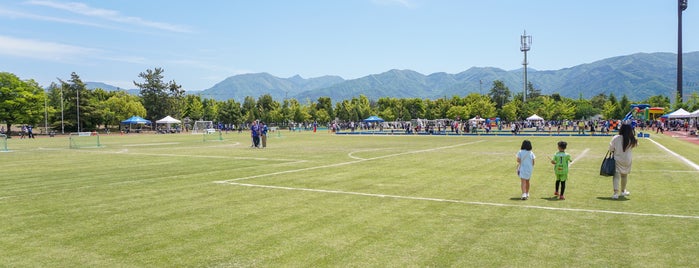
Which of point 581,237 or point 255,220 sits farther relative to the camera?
point 255,220

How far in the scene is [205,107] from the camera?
12700cm

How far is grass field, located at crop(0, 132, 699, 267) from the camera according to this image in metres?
6.23

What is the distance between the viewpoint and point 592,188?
40.0 ft

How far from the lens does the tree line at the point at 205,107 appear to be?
77.1 metres

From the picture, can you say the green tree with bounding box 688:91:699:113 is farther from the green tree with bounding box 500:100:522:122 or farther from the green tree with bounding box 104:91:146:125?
the green tree with bounding box 104:91:146:125

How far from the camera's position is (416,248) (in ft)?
21.7

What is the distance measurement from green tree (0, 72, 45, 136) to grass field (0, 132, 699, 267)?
72174mm

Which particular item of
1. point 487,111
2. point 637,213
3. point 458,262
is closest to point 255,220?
point 458,262

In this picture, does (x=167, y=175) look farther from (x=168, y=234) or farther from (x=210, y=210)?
(x=168, y=234)

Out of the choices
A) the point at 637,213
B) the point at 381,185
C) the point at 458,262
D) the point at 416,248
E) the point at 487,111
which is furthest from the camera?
the point at 487,111

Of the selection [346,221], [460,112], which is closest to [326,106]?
[460,112]

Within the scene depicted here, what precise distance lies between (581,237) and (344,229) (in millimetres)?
3730

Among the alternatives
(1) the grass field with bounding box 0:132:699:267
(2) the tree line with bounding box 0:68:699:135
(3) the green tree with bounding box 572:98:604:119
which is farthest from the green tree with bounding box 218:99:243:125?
(1) the grass field with bounding box 0:132:699:267

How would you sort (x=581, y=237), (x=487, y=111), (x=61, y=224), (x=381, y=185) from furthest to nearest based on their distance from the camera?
(x=487, y=111) → (x=381, y=185) → (x=61, y=224) → (x=581, y=237)
